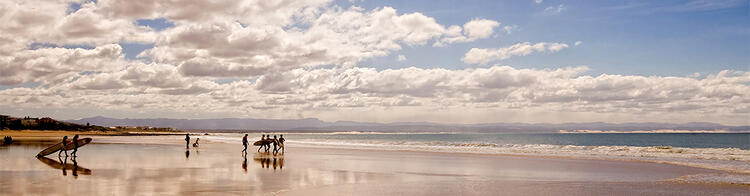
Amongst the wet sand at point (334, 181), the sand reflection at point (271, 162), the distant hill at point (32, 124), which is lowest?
the wet sand at point (334, 181)

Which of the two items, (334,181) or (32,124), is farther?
(32,124)

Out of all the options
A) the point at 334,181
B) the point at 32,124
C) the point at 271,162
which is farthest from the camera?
the point at 32,124

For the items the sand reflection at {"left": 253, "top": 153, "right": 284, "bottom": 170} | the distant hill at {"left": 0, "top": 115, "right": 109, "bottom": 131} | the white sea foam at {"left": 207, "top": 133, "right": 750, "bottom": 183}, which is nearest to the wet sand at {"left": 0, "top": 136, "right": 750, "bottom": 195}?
the sand reflection at {"left": 253, "top": 153, "right": 284, "bottom": 170}

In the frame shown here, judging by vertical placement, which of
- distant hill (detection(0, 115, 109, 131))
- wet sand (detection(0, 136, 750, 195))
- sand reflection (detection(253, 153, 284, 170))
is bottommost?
wet sand (detection(0, 136, 750, 195))

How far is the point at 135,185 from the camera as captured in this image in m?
18.6

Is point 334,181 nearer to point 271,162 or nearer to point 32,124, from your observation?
point 271,162

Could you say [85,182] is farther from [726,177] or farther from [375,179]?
[726,177]

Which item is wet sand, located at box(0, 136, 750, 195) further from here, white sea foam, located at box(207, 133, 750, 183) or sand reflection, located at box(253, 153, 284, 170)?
white sea foam, located at box(207, 133, 750, 183)

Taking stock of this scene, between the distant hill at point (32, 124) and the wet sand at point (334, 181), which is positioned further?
the distant hill at point (32, 124)

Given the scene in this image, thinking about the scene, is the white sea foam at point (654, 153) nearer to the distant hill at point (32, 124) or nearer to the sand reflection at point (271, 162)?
the sand reflection at point (271, 162)

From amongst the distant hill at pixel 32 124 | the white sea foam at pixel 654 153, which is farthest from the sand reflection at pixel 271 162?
the distant hill at pixel 32 124

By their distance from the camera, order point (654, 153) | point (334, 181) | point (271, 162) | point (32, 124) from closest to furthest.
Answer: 1. point (334, 181)
2. point (271, 162)
3. point (654, 153)
4. point (32, 124)

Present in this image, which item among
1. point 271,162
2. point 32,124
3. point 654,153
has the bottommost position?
point 654,153

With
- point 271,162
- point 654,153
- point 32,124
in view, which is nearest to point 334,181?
point 271,162
